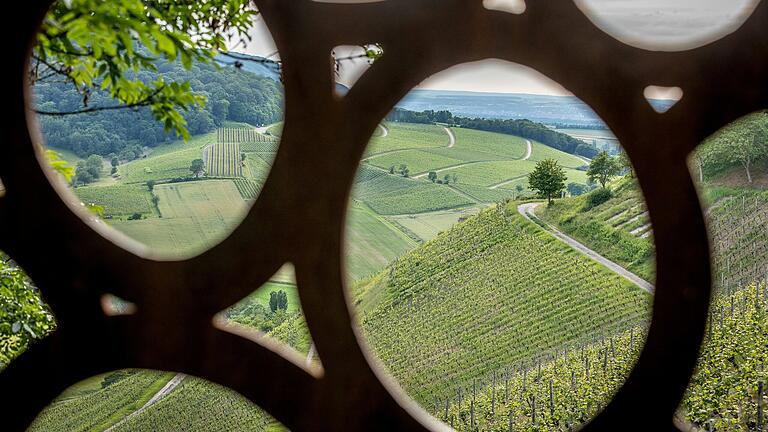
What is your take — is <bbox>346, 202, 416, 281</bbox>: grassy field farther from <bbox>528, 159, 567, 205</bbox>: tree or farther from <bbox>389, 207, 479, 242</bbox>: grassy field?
<bbox>528, 159, 567, 205</bbox>: tree

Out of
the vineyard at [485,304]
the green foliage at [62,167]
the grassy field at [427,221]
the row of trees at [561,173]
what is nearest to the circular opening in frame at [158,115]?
the green foliage at [62,167]

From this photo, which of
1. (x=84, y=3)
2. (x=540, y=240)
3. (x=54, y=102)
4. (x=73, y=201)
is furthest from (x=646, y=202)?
(x=540, y=240)

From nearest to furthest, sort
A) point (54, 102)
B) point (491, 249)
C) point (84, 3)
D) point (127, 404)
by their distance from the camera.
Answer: point (84, 3) < point (54, 102) < point (127, 404) < point (491, 249)

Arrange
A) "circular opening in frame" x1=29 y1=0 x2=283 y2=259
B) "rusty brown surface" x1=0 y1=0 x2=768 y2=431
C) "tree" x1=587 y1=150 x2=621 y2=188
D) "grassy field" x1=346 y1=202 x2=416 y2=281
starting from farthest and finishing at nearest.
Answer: "grassy field" x1=346 y1=202 x2=416 y2=281 < "tree" x1=587 y1=150 x2=621 y2=188 < "circular opening in frame" x1=29 y1=0 x2=283 y2=259 < "rusty brown surface" x1=0 y1=0 x2=768 y2=431

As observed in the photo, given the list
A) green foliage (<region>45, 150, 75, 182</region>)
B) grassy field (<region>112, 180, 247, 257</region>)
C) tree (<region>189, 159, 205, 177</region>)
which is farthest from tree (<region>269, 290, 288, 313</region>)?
tree (<region>189, 159, 205, 177</region>)

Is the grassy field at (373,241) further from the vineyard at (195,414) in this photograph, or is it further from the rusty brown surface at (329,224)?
the rusty brown surface at (329,224)

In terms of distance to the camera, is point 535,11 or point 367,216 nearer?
point 535,11

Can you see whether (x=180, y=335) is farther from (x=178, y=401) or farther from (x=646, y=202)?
(x=178, y=401)
